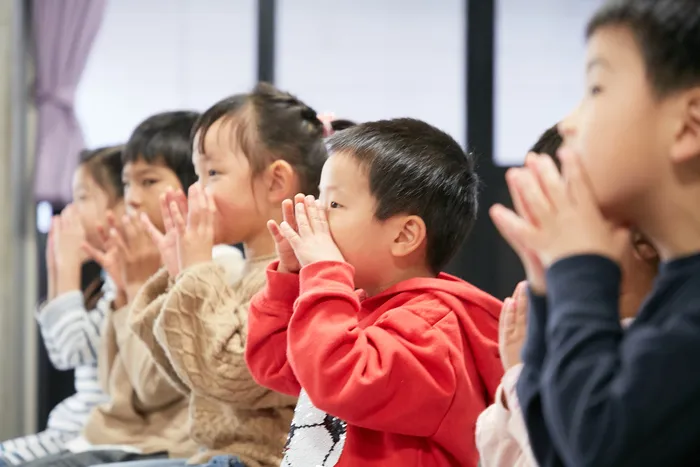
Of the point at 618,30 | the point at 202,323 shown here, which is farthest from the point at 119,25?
the point at 618,30

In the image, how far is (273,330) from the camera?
4.16 feet

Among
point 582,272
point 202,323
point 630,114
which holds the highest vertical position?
point 630,114

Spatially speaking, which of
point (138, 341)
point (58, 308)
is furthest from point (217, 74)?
point (138, 341)

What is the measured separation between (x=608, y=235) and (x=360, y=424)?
45 centimetres

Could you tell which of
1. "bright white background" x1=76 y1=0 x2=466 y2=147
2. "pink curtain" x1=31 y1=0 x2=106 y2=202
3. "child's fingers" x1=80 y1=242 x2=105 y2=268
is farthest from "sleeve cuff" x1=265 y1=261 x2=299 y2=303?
"bright white background" x1=76 y1=0 x2=466 y2=147

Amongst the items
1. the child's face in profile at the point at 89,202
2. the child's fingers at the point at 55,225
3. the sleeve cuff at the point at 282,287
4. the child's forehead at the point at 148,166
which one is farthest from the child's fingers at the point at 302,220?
the child's fingers at the point at 55,225

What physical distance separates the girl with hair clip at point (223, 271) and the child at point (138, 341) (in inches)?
8.8

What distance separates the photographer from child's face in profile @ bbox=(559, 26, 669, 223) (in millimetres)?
757

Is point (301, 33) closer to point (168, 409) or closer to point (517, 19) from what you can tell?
point (517, 19)

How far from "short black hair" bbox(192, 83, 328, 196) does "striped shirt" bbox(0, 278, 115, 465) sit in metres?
0.70

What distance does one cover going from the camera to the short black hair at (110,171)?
2289 mm

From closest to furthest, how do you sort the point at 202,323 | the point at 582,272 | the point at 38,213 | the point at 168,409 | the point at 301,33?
the point at 582,272
the point at 202,323
the point at 168,409
the point at 38,213
the point at 301,33

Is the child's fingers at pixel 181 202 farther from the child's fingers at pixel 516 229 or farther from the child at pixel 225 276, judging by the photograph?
the child's fingers at pixel 516 229

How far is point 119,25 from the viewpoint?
332cm
